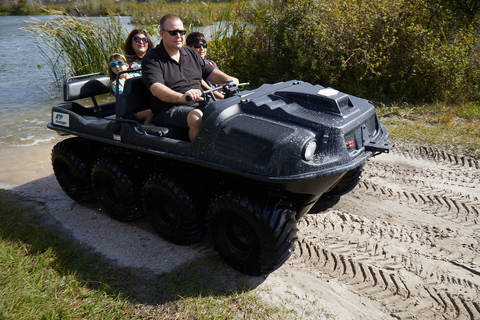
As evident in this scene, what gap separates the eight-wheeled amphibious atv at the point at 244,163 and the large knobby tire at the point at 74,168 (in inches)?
17.5

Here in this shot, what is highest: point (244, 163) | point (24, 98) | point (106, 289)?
point (244, 163)

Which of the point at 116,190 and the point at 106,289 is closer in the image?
the point at 106,289

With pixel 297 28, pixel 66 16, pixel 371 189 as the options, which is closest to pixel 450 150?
pixel 371 189

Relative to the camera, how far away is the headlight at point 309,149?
254 cm

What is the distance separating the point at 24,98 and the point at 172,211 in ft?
28.2

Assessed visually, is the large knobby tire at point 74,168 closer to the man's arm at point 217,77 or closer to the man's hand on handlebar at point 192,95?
the man's arm at point 217,77

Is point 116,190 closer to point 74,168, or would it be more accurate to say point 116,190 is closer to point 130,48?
point 74,168

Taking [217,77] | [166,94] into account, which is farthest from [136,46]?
[166,94]

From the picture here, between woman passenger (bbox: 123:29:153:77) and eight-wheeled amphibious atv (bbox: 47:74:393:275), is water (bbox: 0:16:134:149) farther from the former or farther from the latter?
eight-wheeled amphibious atv (bbox: 47:74:393:275)

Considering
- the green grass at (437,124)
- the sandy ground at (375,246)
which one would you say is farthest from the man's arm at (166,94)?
the green grass at (437,124)

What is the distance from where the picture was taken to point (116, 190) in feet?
12.5

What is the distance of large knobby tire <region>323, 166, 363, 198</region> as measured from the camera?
3.82 metres

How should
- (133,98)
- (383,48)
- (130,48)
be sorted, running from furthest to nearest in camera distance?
(383,48) → (130,48) → (133,98)

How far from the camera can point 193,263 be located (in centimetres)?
314
